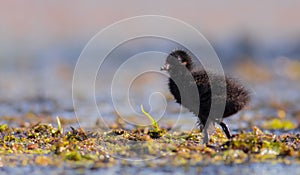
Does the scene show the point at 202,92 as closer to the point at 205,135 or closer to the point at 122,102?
the point at 205,135

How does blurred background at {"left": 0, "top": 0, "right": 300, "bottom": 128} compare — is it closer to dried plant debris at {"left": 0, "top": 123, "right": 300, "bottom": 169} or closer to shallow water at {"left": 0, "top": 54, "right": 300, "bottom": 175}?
shallow water at {"left": 0, "top": 54, "right": 300, "bottom": 175}

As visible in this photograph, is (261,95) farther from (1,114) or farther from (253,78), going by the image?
(1,114)

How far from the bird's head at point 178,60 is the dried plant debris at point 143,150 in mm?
936

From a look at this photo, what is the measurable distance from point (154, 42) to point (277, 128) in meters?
13.3

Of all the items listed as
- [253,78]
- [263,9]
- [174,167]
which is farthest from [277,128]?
[263,9]

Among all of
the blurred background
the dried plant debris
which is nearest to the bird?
the dried plant debris

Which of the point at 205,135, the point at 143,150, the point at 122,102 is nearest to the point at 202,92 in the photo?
the point at 205,135

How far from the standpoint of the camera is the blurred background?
18.8 meters

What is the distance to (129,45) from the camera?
79.7 feet

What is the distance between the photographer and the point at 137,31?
984 inches

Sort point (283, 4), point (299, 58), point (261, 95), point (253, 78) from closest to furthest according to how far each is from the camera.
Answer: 1. point (261, 95)
2. point (253, 78)
3. point (299, 58)
4. point (283, 4)

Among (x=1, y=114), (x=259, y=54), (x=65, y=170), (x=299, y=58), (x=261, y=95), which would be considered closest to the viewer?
(x=65, y=170)

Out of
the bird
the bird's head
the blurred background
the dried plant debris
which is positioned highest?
the blurred background

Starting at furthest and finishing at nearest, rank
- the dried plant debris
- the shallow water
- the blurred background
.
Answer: the blurred background, the dried plant debris, the shallow water
